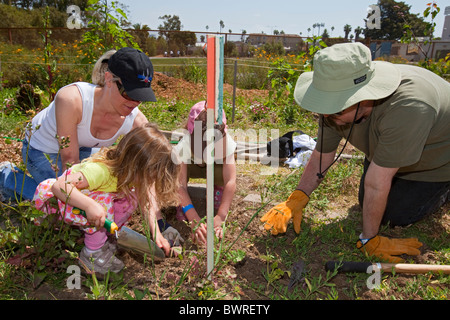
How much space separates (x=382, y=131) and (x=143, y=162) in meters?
1.40

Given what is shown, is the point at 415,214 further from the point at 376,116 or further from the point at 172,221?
the point at 172,221

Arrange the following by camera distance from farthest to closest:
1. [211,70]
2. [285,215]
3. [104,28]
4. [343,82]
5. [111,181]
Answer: [104,28], [285,215], [111,181], [343,82], [211,70]

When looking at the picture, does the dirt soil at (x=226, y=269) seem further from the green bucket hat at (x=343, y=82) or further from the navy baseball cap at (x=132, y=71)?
the green bucket hat at (x=343, y=82)

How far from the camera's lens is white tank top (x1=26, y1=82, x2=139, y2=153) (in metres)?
2.34

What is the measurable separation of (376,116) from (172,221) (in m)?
1.65

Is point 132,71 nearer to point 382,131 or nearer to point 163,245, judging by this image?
point 163,245

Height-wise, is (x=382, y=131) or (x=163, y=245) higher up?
(x=382, y=131)

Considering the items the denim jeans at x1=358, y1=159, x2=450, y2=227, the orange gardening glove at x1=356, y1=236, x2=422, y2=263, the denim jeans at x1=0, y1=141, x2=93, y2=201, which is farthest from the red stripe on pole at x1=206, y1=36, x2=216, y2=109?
the denim jeans at x1=358, y1=159, x2=450, y2=227

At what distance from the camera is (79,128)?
2404 millimetres

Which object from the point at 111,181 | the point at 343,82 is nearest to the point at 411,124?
the point at 343,82

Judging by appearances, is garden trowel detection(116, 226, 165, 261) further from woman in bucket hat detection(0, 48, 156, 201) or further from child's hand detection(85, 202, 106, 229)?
woman in bucket hat detection(0, 48, 156, 201)


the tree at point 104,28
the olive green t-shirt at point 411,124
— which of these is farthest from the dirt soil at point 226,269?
the tree at point 104,28

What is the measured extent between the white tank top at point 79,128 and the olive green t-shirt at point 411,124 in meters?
1.77

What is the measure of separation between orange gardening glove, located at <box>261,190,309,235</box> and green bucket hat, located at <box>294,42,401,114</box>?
77 centimetres
